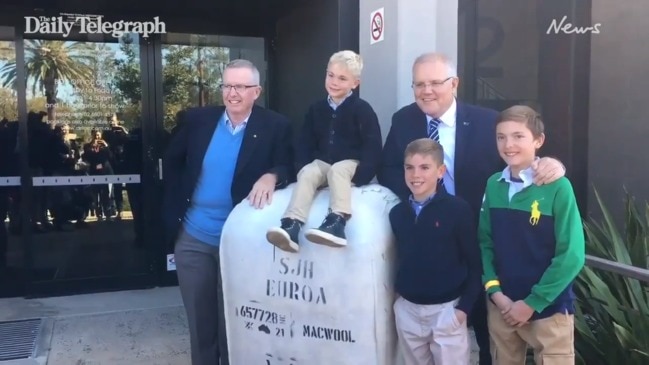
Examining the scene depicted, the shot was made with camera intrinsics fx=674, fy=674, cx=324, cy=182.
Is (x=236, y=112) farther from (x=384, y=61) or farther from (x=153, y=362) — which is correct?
(x=153, y=362)

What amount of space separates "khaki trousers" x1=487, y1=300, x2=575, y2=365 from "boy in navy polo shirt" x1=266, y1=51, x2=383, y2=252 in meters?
0.74

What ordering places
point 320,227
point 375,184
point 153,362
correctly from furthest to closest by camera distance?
point 153,362, point 375,184, point 320,227

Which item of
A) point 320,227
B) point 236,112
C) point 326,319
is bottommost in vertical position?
point 326,319

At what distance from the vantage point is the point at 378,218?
2.79 metres

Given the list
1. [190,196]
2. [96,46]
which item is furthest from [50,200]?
[190,196]

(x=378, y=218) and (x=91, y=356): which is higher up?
(x=378, y=218)

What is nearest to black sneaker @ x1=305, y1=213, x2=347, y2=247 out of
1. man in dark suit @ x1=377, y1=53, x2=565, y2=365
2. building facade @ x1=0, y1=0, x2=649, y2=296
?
man in dark suit @ x1=377, y1=53, x2=565, y2=365

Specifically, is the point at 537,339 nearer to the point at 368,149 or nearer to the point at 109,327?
the point at 368,149

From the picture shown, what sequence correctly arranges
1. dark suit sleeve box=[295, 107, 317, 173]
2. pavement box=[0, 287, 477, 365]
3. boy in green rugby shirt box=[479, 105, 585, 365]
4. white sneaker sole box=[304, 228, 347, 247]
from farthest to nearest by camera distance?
pavement box=[0, 287, 477, 365] < dark suit sleeve box=[295, 107, 317, 173] < white sneaker sole box=[304, 228, 347, 247] < boy in green rugby shirt box=[479, 105, 585, 365]

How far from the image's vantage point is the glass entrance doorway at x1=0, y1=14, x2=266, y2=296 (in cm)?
572

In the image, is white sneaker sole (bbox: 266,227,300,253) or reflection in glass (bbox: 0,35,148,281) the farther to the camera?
reflection in glass (bbox: 0,35,148,281)

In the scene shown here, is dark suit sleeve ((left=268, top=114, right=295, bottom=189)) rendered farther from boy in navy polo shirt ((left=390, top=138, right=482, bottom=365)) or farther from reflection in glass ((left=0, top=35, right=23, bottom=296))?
reflection in glass ((left=0, top=35, right=23, bottom=296))

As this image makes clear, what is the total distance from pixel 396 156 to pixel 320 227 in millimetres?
556

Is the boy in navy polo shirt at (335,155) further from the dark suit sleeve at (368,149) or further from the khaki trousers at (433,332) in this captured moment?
the khaki trousers at (433,332)
